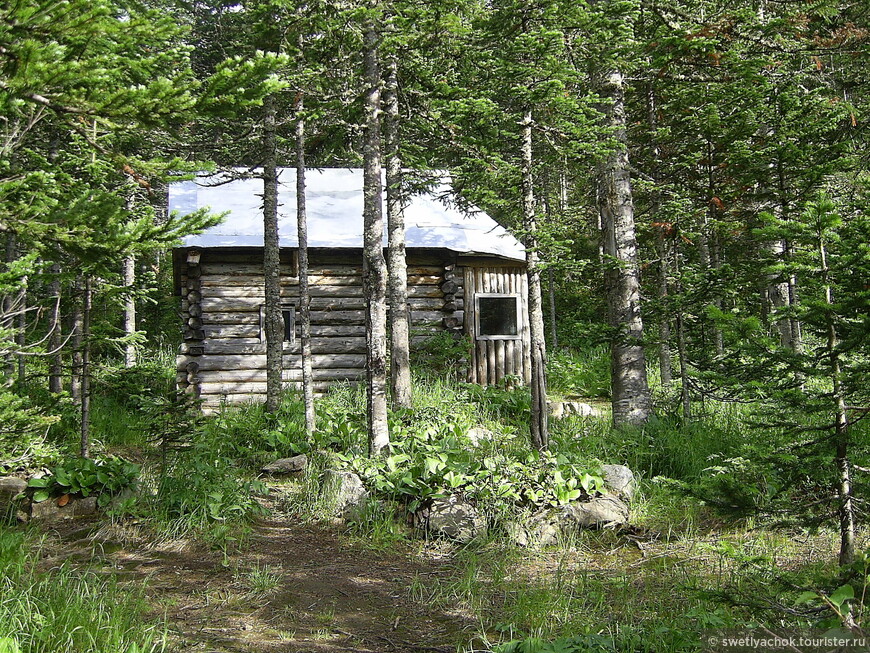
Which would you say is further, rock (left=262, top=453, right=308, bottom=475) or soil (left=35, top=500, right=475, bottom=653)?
rock (left=262, top=453, right=308, bottom=475)

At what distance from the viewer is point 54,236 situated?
365cm

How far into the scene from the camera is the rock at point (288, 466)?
29.6 ft

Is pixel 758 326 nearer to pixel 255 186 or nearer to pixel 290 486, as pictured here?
pixel 290 486

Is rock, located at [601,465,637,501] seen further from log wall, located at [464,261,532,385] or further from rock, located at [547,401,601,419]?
log wall, located at [464,261,532,385]

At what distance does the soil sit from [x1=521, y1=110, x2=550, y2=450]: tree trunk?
8.05ft

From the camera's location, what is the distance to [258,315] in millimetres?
13828

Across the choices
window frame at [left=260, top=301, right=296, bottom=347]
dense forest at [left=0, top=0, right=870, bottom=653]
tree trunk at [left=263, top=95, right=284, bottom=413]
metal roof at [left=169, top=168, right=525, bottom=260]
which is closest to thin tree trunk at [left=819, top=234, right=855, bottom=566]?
dense forest at [left=0, top=0, right=870, bottom=653]

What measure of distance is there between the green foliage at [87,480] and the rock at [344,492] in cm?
231

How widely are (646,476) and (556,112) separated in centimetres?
534

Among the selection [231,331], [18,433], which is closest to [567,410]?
[231,331]

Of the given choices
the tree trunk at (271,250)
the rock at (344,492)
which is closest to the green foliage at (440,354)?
the tree trunk at (271,250)

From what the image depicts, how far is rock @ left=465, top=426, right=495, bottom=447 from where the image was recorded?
908 cm

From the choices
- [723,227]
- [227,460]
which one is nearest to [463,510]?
[227,460]

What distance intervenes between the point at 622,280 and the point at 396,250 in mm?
3723
